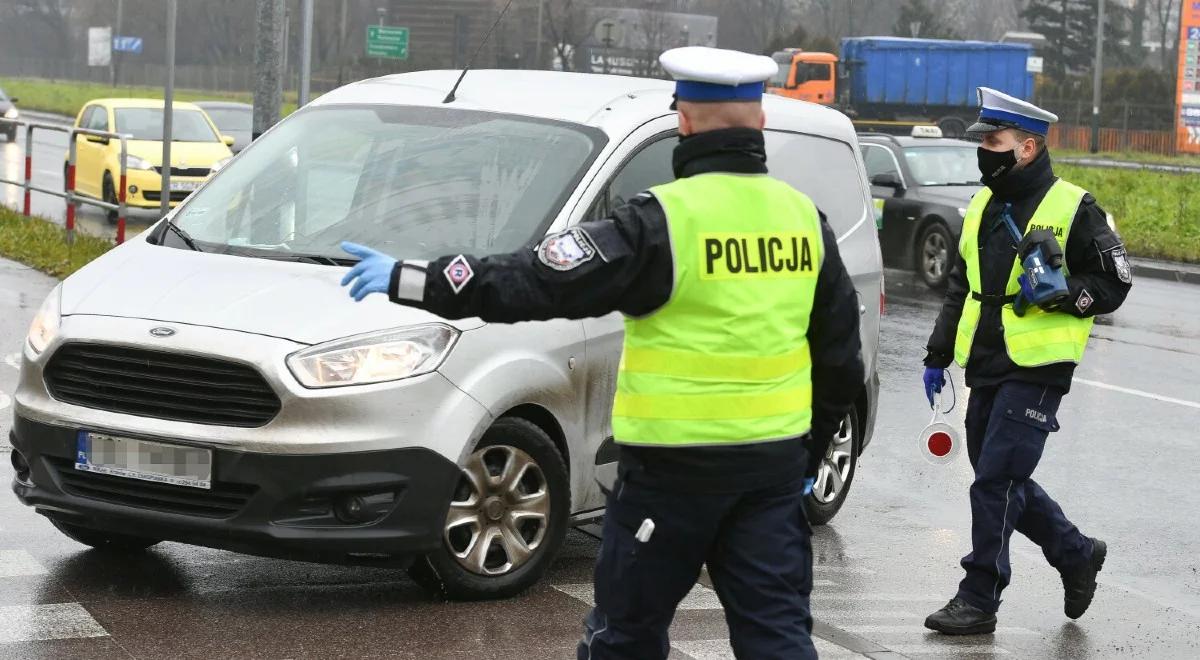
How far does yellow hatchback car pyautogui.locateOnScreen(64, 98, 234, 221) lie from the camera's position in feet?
68.5

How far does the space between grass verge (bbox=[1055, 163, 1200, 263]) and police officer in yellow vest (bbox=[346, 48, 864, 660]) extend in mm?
19108

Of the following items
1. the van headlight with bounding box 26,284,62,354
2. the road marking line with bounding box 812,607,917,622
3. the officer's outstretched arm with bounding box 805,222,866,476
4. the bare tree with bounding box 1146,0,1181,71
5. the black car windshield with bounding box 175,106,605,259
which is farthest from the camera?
the bare tree with bounding box 1146,0,1181,71

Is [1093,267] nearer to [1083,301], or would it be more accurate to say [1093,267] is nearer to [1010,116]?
[1083,301]

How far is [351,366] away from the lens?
207 inches

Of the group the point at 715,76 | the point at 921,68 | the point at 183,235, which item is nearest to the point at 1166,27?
the point at 921,68

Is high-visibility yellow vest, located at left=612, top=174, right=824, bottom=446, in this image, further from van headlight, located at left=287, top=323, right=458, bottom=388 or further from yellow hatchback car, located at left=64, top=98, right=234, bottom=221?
yellow hatchback car, located at left=64, top=98, right=234, bottom=221

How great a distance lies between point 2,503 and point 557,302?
395 centimetres

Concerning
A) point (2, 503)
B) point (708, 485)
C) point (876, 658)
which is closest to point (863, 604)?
point (876, 658)

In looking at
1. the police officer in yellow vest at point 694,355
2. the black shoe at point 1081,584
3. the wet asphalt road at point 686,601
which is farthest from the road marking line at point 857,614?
the police officer in yellow vest at point 694,355

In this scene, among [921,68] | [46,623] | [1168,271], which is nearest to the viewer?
[46,623]

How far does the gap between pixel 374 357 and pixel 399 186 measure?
1.10 m

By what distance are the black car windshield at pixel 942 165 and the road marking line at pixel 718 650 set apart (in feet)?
43.9

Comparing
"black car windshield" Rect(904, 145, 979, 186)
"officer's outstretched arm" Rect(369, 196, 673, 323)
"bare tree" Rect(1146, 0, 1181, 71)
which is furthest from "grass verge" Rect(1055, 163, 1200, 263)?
"bare tree" Rect(1146, 0, 1181, 71)

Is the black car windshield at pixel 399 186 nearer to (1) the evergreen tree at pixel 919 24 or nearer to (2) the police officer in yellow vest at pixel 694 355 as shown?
(2) the police officer in yellow vest at pixel 694 355
